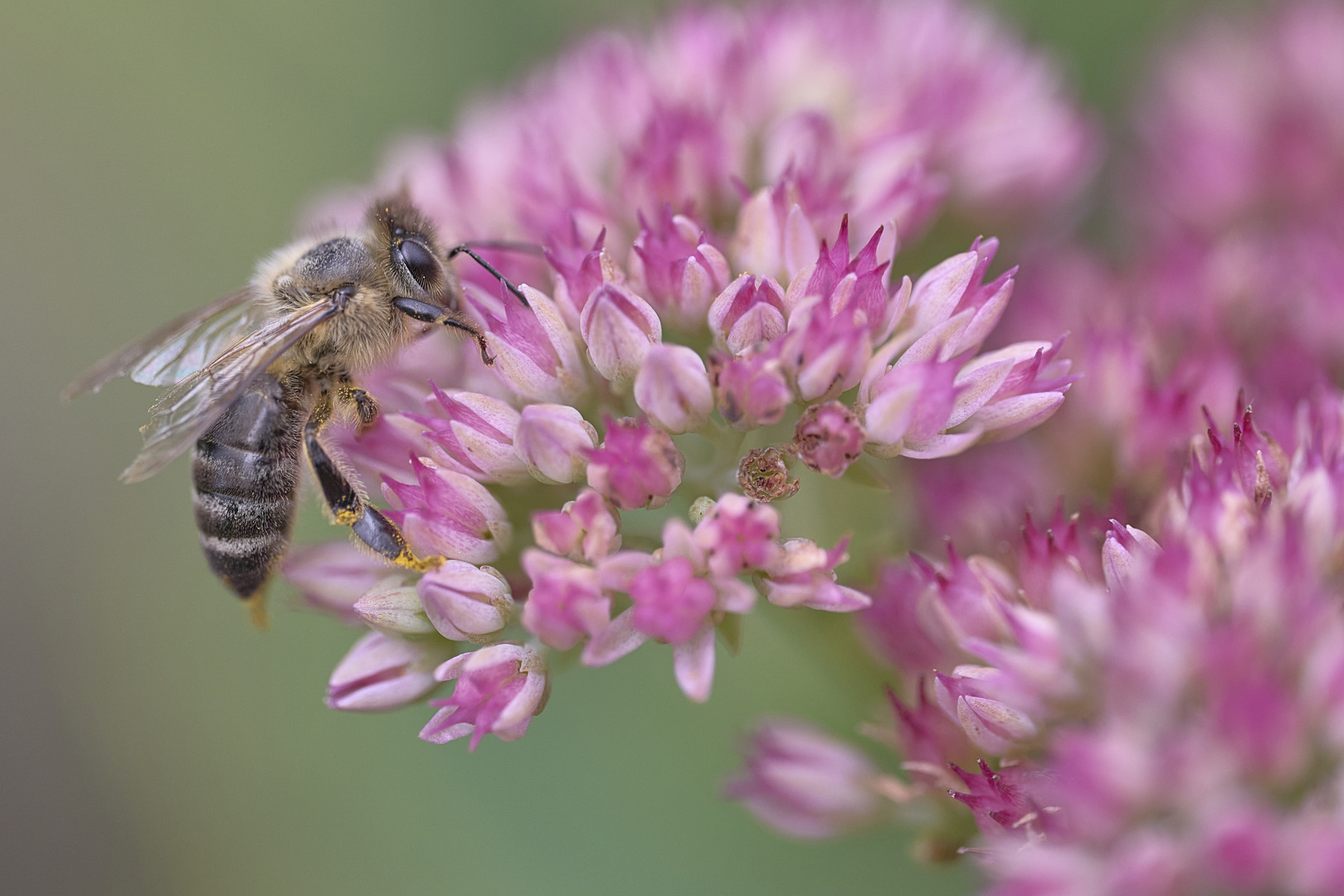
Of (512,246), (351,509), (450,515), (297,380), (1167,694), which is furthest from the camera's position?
(512,246)

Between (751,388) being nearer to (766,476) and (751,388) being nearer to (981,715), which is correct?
(766,476)

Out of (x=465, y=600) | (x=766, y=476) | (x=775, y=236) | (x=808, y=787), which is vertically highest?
(x=775, y=236)

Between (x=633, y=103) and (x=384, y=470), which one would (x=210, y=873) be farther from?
(x=633, y=103)

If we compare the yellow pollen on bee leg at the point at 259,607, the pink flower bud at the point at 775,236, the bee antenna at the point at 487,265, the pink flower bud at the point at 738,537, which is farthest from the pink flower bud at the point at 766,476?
the yellow pollen on bee leg at the point at 259,607

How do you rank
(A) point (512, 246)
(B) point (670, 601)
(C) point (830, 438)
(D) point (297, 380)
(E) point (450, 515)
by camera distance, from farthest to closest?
(A) point (512, 246) < (D) point (297, 380) < (E) point (450, 515) < (C) point (830, 438) < (B) point (670, 601)

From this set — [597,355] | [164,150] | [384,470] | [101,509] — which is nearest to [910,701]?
[597,355]

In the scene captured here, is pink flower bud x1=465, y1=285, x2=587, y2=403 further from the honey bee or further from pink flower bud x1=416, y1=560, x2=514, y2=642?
pink flower bud x1=416, y1=560, x2=514, y2=642

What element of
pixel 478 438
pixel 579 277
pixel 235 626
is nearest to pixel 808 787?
pixel 478 438
